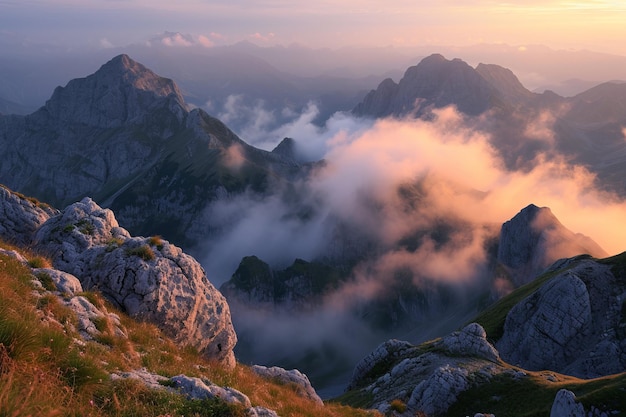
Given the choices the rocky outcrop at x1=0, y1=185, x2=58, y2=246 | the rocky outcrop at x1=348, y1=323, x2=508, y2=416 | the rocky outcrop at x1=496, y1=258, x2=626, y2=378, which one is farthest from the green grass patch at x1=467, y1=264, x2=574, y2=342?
the rocky outcrop at x1=0, y1=185, x2=58, y2=246

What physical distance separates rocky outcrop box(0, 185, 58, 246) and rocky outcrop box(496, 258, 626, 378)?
89854 millimetres

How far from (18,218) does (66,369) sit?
106 feet

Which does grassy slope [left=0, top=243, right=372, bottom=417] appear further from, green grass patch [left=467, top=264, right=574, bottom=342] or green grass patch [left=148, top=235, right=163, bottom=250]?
green grass patch [left=467, top=264, right=574, bottom=342]

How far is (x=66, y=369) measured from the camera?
10.4 meters

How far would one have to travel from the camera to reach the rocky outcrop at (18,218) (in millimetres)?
34031

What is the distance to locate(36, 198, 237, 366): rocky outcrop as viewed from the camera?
26.1 metres

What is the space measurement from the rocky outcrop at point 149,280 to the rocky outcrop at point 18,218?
3.22 metres

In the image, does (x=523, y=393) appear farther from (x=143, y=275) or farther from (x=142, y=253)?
(x=142, y=253)

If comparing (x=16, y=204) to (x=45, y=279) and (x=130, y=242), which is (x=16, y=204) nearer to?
(x=130, y=242)

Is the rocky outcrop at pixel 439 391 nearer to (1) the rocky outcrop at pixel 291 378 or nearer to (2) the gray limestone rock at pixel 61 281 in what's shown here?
(1) the rocky outcrop at pixel 291 378

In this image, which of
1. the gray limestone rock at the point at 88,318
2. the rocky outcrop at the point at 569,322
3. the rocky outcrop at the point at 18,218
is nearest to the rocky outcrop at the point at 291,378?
the gray limestone rock at the point at 88,318

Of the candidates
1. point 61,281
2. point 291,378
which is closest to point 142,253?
point 61,281

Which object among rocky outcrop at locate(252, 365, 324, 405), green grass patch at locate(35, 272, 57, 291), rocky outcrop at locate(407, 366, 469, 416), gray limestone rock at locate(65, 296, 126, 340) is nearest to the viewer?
gray limestone rock at locate(65, 296, 126, 340)

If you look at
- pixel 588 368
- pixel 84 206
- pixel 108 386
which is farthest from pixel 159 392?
pixel 588 368
